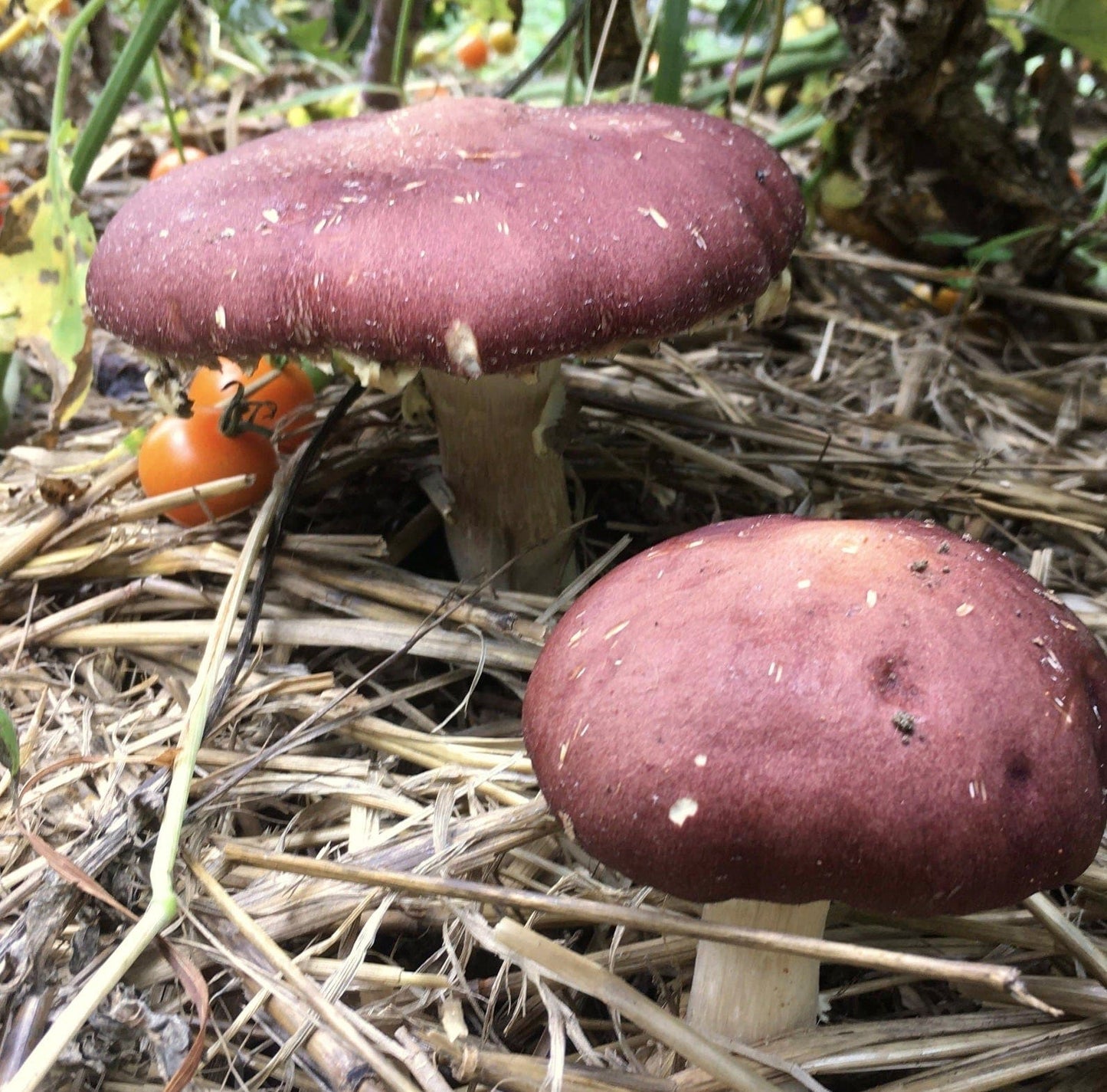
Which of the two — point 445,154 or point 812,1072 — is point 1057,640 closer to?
point 812,1072

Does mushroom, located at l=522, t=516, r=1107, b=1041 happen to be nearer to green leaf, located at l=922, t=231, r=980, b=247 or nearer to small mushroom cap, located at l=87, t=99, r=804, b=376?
small mushroom cap, located at l=87, t=99, r=804, b=376

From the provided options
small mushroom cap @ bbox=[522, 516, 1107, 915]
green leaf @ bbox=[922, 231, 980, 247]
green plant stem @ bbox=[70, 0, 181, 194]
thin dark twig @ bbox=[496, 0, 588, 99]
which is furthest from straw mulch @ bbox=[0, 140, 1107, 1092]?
thin dark twig @ bbox=[496, 0, 588, 99]

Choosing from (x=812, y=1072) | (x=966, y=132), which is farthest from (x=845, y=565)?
(x=966, y=132)

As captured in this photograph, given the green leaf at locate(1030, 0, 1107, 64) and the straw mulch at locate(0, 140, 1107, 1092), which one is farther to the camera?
the green leaf at locate(1030, 0, 1107, 64)

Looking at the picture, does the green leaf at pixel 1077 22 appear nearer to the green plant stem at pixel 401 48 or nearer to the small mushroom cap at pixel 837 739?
the green plant stem at pixel 401 48

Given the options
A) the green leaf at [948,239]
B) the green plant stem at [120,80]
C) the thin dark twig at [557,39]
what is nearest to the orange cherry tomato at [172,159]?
the green plant stem at [120,80]

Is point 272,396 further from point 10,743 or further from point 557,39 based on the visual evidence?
point 557,39
